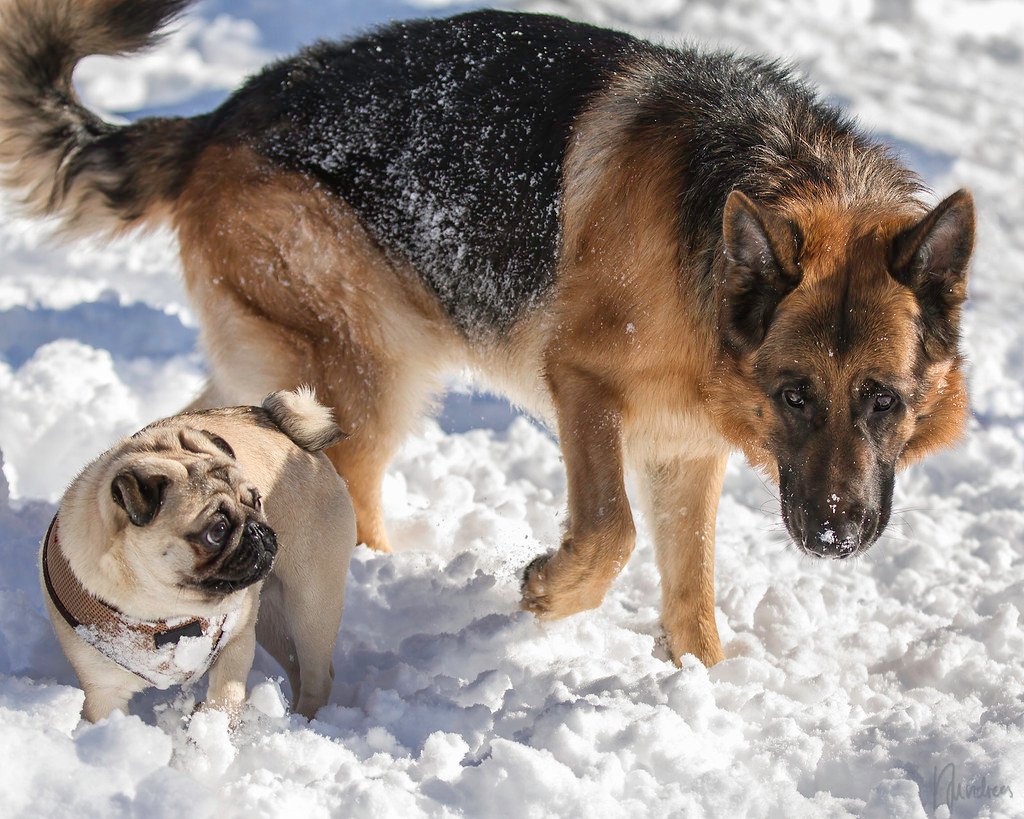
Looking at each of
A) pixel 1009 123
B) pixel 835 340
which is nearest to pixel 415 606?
pixel 835 340

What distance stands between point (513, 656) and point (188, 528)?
1.25 m

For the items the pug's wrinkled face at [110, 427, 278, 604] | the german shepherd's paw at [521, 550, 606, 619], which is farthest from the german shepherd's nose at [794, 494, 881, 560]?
the pug's wrinkled face at [110, 427, 278, 604]

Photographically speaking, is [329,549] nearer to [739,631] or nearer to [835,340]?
[835,340]

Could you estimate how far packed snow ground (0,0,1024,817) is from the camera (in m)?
2.61

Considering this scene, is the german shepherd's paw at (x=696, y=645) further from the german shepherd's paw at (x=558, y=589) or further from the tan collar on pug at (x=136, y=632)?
the tan collar on pug at (x=136, y=632)

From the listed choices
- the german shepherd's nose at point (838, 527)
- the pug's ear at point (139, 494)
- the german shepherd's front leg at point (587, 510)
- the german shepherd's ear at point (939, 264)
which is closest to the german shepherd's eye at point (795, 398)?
the german shepherd's nose at point (838, 527)

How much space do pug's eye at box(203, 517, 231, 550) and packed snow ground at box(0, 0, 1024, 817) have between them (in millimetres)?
462

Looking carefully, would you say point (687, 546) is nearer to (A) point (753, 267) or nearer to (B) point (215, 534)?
(A) point (753, 267)

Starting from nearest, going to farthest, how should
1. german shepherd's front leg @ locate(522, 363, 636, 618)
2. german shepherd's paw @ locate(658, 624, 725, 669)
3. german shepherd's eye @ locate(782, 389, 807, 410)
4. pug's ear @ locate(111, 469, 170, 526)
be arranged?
1. pug's ear @ locate(111, 469, 170, 526)
2. german shepherd's eye @ locate(782, 389, 807, 410)
3. german shepherd's front leg @ locate(522, 363, 636, 618)
4. german shepherd's paw @ locate(658, 624, 725, 669)

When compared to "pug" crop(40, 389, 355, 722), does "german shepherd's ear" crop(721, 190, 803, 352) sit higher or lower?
higher

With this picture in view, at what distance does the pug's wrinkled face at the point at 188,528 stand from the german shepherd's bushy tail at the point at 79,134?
78.7 inches

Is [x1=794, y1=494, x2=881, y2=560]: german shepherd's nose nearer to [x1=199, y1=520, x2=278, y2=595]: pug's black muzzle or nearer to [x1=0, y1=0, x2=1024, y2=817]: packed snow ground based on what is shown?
[x1=0, y1=0, x2=1024, y2=817]: packed snow ground

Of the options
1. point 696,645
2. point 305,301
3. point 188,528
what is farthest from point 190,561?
point 696,645

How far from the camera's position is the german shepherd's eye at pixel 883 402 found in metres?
3.17
